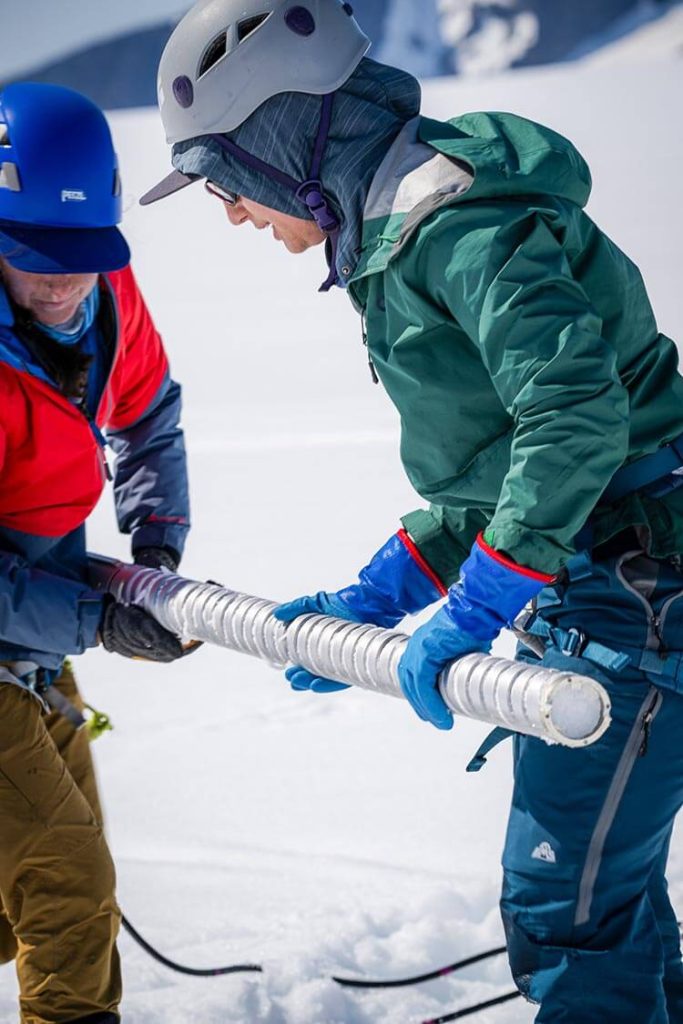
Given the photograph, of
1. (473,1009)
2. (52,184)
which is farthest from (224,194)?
(473,1009)

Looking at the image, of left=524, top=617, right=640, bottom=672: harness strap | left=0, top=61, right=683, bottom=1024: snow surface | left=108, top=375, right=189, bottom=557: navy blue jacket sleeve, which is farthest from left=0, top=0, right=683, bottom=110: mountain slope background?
left=524, top=617, right=640, bottom=672: harness strap

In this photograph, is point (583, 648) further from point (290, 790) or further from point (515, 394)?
point (290, 790)

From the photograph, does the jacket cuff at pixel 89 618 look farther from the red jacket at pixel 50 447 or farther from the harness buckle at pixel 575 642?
the harness buckle at pixel 575 642

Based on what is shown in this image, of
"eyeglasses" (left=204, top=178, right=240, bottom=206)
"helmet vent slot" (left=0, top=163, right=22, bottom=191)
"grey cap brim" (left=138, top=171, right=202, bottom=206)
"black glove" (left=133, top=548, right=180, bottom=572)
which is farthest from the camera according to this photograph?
"black glove" (left=133, top=548, right=180, bottom=572)

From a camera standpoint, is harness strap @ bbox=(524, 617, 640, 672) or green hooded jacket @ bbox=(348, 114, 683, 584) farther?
harness strap @ bbox=(524, 617, 640, 672)

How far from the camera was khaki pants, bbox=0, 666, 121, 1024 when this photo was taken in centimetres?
224

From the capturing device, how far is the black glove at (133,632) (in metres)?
2.38

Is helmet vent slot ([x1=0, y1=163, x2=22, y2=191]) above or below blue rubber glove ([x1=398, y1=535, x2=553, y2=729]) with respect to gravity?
above

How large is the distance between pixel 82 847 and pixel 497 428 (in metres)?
1.17

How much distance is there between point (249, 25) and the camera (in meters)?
1.85

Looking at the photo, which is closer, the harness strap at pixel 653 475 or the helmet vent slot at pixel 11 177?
the harness strap at pixel 653 475

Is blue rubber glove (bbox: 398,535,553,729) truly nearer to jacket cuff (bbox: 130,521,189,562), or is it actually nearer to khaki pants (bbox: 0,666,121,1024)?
khaki pants (bbox: 0,666,121,1024)

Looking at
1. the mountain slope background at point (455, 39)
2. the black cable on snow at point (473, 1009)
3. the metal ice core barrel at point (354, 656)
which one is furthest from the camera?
the mountain slope background at point (455, 39)

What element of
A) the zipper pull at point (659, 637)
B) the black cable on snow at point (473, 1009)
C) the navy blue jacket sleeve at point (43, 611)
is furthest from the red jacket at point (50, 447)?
the black cable on snow at point (473, 1009)
